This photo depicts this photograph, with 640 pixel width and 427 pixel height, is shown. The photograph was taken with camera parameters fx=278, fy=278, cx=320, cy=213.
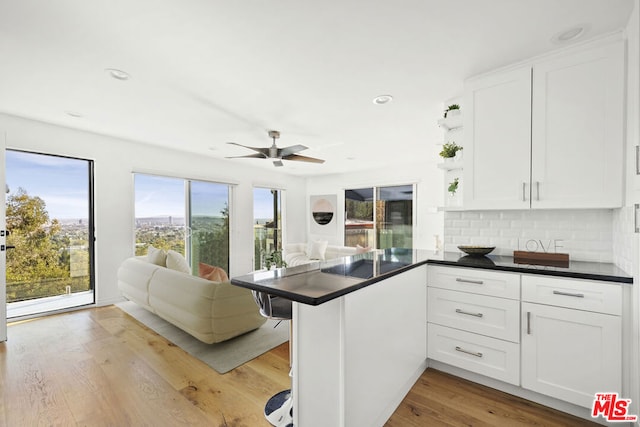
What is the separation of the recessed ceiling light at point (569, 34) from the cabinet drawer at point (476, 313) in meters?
1.75

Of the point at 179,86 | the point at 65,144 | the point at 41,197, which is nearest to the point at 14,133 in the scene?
the point at 65,144

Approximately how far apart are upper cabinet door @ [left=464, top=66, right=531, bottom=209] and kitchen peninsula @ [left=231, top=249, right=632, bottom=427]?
540mm

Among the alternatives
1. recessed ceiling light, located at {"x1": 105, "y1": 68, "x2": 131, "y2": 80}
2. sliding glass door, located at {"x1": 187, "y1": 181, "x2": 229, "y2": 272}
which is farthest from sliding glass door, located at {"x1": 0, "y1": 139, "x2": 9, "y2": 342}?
sliding glass door, located at {"x1": 187, "y1": 181, "x2": 229, "y2": 272}

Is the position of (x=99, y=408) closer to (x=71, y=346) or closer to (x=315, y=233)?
(x=71, y=346)

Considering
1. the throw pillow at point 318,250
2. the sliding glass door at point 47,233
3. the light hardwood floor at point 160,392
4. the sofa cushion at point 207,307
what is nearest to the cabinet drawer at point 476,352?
the light hardwood floor at point 160,392

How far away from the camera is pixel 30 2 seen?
61.0 inches

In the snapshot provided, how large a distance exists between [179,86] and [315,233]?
5430mm

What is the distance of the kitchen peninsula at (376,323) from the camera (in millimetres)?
1316

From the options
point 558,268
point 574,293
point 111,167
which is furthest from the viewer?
point 111,167

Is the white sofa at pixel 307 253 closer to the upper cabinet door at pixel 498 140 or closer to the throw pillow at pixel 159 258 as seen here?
Answer: the throw pillow at pixel 159 258

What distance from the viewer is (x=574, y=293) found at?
5.52 ft

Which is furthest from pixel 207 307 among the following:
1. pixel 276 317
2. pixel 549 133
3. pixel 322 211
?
pixel 322 211

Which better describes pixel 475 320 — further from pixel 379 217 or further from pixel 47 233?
pixel 47 233

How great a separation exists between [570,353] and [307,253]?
504 cm
